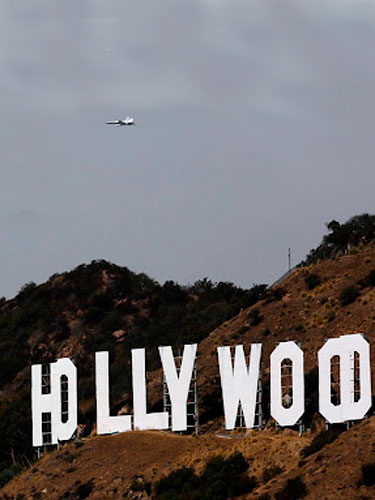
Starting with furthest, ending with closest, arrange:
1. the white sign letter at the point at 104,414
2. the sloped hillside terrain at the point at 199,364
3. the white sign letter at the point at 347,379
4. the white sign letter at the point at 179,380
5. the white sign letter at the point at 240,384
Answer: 1. the white sign letter at the point at 104,414
2. the white sign letter at the point at 179,380
3. the white sign letter at the point at 240,384
4. the sloped hillside terrain at the point at 199,364
5. the white sign letter at the point at 347,379

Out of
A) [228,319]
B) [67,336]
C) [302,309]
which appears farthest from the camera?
[67,336]

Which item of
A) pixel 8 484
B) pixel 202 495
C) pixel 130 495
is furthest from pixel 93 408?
pixel 202 495

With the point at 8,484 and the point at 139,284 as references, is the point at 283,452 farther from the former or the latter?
the point at 139,284

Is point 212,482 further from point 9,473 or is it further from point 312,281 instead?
point 312,281

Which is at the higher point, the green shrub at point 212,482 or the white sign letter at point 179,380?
the white sign letter at point 179,380

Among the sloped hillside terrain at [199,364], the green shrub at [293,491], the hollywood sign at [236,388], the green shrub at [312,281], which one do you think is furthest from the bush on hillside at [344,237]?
the green shrub at [293,491]

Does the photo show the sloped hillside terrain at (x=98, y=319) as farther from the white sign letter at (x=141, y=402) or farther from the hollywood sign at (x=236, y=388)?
the white sign letter at (x=141, y=402)
